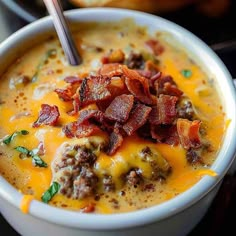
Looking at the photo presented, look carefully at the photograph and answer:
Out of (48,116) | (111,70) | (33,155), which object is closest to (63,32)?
(111,70)

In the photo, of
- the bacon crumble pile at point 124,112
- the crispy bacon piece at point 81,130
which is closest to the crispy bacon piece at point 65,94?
the bacon crumble pile at point 124,112

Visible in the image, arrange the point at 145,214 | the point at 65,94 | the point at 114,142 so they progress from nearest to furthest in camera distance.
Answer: the point at 145,214 < the point at 114,142 < the point at 65,94

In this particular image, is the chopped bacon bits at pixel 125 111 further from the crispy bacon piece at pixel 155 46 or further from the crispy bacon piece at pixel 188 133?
the crispy bacon piece at pixel 155 46

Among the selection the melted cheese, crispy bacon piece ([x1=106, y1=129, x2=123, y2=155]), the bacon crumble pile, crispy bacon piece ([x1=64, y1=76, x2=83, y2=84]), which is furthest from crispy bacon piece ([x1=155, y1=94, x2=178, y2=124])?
the melted cheese

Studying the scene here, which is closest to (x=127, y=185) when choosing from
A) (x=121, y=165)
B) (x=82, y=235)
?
(x=121, y=165)

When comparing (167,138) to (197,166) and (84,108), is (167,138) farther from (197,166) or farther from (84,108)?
(84,108)

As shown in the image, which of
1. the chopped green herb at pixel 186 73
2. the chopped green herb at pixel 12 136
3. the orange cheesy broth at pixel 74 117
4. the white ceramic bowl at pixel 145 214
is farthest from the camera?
the chopped green herb at pixel 186 73

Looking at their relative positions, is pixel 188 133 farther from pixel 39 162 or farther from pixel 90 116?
pixel 39 162
